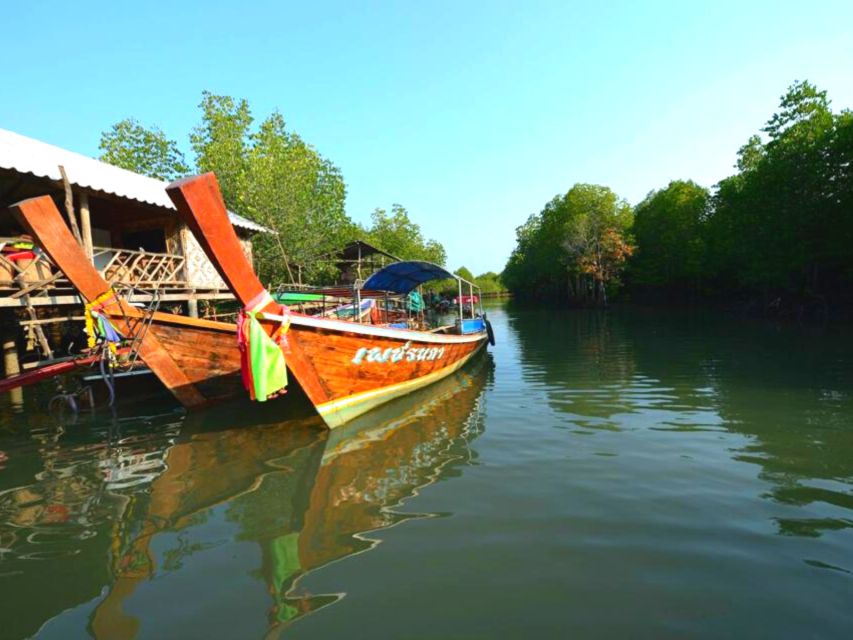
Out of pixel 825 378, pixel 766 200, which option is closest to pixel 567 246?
pixel 766 200

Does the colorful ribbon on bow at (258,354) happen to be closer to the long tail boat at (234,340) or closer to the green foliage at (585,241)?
the long tail boat at (234,340)

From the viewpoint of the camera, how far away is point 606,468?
5.20m

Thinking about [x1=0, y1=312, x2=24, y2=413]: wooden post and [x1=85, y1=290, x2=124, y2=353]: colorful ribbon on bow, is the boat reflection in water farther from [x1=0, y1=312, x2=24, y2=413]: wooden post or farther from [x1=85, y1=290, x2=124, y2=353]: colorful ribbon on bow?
[x1=0, y1=312, x2=24, y2=413]: wooden post

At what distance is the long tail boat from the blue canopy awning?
3849 mm

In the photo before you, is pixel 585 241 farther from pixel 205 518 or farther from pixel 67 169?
pixel 205 518

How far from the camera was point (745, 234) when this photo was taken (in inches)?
1072

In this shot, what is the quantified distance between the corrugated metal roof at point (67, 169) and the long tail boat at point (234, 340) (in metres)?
2.48

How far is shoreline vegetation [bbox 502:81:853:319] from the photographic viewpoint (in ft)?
73.5

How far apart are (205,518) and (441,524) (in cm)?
235

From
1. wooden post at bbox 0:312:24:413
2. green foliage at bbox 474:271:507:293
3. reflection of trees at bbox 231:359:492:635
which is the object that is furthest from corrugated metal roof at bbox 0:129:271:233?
green foliage at bbox 474:271:507:293

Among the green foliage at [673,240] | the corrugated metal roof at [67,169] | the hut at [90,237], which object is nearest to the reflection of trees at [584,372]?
the hut at [90,237]

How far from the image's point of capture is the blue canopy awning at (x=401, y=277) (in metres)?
→ 13.4

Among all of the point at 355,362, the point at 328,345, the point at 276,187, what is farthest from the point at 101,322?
the point at 276,187

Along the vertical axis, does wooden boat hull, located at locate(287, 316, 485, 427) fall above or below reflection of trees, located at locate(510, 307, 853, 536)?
above
